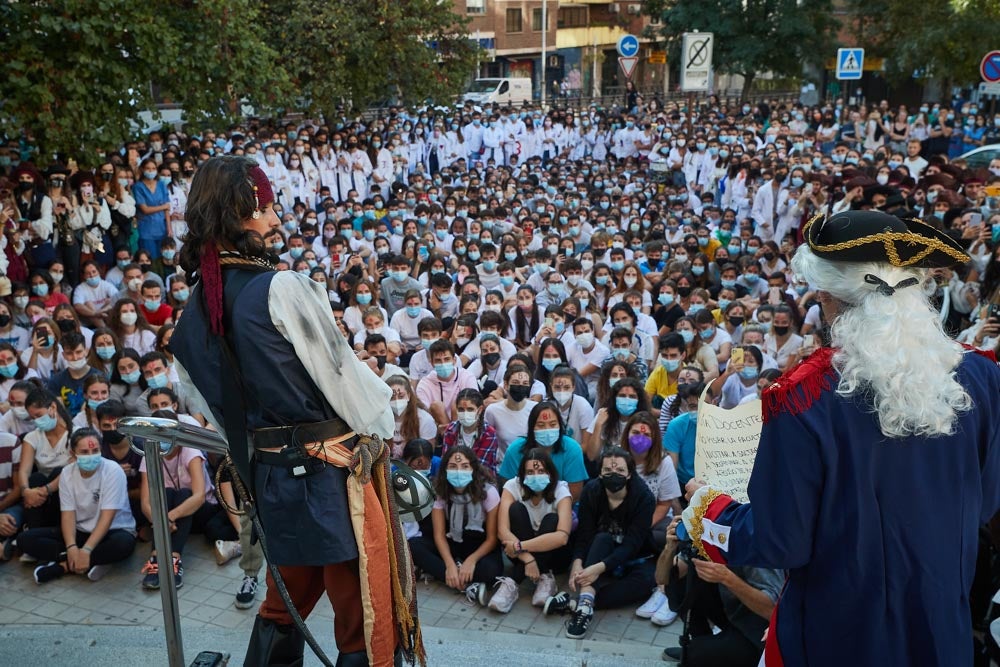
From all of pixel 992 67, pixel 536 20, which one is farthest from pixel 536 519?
pixel 536 20

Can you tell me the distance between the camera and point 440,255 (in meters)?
13.3

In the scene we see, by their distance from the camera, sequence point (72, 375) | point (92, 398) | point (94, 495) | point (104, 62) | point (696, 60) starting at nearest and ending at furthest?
point (94, 495) → point (92, 398) → point (72, 375) → point (104, 62) → point (696, 60)

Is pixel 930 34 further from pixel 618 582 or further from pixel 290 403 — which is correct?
pixel 290 403

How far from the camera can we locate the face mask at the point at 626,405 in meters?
7.24

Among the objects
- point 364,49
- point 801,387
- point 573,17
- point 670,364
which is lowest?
point 670,364

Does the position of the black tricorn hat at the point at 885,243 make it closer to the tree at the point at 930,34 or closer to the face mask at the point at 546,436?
the face mask at the point at 546,436

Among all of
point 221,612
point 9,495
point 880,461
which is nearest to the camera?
point 880,461

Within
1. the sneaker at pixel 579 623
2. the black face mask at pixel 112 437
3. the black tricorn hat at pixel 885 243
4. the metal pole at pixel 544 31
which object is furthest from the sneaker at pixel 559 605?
the metal pole at pixel 544 31

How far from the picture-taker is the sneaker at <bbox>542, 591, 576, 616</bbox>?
564 cm

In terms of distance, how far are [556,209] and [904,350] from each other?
1521 cm

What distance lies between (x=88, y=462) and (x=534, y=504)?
2.85 meters

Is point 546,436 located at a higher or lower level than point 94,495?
higher

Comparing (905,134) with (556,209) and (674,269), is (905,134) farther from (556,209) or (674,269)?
(674,269)

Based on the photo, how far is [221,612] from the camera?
5531 mm
